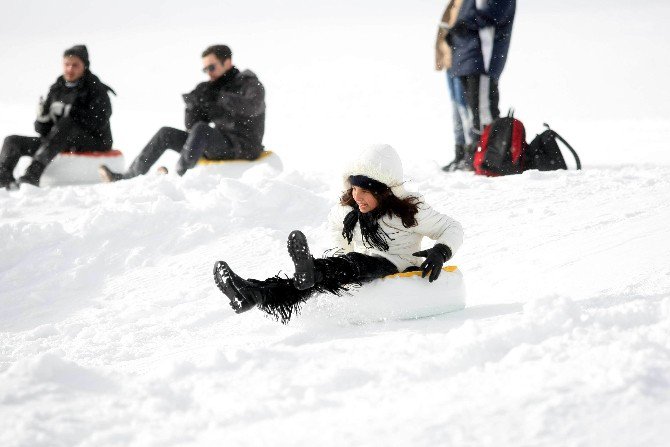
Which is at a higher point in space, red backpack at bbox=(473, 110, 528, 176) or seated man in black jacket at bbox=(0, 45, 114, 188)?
seated man in black jacket at bbox=(0, 45, 114, 188)

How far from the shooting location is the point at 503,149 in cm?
617

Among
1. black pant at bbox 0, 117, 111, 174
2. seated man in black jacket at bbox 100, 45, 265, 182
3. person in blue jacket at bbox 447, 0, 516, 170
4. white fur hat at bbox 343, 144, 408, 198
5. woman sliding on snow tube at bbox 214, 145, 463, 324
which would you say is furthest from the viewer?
black pant at bbox 0, 117, 111, 174

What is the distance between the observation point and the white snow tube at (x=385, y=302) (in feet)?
10.8

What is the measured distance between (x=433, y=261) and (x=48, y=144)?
4940mm

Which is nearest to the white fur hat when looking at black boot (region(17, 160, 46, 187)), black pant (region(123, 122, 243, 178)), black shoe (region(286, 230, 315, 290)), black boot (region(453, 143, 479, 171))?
black shoe (region(286, 230, 315, 290))

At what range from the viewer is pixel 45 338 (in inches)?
156

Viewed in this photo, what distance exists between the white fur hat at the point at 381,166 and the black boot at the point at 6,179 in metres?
4.59

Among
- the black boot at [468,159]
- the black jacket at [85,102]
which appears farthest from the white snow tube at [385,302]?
the black jacket at [85,102]

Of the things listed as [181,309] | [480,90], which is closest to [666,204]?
[480,90]

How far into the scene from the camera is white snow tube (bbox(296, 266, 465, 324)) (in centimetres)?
329

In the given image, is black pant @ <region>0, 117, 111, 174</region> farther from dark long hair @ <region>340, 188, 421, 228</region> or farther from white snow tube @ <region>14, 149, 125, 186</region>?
dark long hair @ <region>340, 188, 421, 228</region>

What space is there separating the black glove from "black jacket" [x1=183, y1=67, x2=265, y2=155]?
12.3ft

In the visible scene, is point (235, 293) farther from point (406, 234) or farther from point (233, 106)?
point (233, 106)

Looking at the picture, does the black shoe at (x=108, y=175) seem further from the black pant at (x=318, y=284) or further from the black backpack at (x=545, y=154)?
the black pant at (x=318, y=284)
